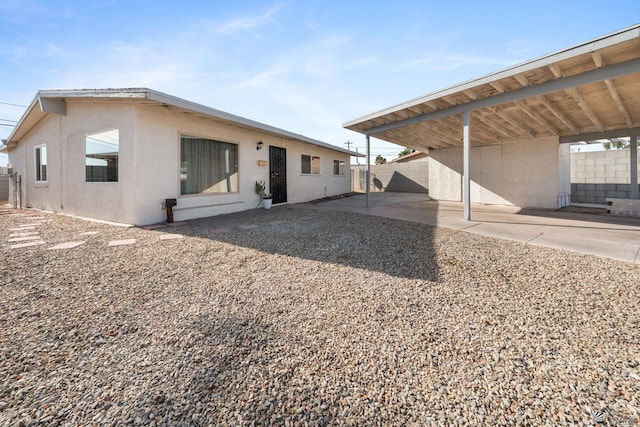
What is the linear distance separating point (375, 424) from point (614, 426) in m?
1.01

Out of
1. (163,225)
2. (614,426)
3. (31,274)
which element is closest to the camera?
(614,426)

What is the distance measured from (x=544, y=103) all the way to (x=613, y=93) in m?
0.97

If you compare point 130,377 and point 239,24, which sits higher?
point 239,24

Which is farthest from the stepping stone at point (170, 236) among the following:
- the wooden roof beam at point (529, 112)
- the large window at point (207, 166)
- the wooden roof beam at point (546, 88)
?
the wooden roof beam at point (529, 112)

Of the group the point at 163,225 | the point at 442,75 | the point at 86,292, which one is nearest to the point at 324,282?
the point at 86,292

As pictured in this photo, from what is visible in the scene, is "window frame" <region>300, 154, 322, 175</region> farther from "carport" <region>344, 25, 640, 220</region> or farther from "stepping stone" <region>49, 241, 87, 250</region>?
"stepping stone" <region>49, 241, 87, 250</region>

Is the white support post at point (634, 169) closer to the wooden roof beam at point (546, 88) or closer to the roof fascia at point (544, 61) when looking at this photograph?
the wooden roof beam at point (546, 88)

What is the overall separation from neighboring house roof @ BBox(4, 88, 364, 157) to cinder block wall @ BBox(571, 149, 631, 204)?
9572 millimetres

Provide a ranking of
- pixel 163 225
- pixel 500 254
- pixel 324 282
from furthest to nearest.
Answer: pixel 163 225 < pixel 500 254 < pixel 324 282

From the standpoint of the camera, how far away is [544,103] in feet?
18.1

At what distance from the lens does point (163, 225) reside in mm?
5742

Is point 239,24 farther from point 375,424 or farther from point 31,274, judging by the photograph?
point 375,424

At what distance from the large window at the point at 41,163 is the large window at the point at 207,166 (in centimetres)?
581

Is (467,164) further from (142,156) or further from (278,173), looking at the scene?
(142,156)
